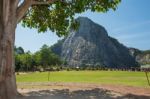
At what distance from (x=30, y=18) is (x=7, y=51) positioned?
10.2 m

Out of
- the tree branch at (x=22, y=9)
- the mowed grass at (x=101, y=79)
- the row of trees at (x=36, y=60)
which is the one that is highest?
the row of trees at (x=36, y=60)

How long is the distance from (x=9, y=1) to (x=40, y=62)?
13535 centimetres

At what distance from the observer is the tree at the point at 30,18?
64.6 ft

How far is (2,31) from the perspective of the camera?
20.1m

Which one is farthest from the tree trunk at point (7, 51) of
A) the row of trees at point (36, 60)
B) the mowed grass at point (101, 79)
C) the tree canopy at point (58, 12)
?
the row of trees at point (36, 60)

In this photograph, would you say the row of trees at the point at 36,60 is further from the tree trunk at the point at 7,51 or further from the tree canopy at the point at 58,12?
the tree trunk at the point at 7,51

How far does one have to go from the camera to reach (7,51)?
19781 mm

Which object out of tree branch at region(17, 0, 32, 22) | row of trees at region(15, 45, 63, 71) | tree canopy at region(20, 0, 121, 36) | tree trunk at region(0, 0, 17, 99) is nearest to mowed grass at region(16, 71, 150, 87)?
tree canopy at region(20, 0, 121, 36)

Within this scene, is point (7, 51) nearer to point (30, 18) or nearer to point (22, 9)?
point (22, 9)

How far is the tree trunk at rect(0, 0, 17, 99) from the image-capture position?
1955cm

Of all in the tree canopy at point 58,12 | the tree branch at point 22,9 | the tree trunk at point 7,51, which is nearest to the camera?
the tree trunk at point 7,51

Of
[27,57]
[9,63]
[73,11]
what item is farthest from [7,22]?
[27,57]

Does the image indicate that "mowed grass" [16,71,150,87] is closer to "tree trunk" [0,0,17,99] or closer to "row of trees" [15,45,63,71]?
"tree trunk" [0,0,17,99]

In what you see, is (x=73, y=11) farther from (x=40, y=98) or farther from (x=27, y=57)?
(x=27, y=57)
